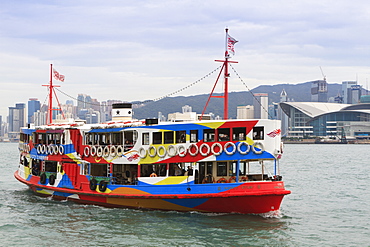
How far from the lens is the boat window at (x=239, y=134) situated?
2266cm

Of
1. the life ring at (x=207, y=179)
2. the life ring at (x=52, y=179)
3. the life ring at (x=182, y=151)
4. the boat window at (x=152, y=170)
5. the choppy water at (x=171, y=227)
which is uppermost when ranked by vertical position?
the life ring at (x=182, y=151)

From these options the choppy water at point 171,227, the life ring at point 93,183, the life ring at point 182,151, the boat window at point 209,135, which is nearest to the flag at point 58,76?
the choppy water at point 171,227

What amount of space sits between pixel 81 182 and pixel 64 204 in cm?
151

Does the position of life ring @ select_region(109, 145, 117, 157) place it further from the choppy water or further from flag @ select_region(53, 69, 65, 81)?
flag @ select_region(53, 69, 65, 81)

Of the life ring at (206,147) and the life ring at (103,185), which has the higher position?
the life ring at (206,147)

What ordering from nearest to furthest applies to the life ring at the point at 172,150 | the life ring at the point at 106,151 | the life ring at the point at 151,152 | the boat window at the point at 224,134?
the boat window at the point at 224,134
the life ring at the point at 172,150
the life ring at the point at 151,152
the life ring at the point at 106,151

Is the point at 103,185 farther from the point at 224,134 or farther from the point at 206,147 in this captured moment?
the point at 224,134

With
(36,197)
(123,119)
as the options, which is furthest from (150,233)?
(36,197)

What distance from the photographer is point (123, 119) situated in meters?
29.6

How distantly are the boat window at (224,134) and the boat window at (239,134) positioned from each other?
1.00ft

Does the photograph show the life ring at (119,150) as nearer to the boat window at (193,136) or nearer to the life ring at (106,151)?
the life ring at (106,151)

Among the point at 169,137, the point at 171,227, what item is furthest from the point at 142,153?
the point at 171,227

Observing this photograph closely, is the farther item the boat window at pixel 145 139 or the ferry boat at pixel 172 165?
the boat window at pixel 145 139

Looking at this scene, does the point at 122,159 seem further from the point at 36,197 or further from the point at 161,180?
the point at 36,197
